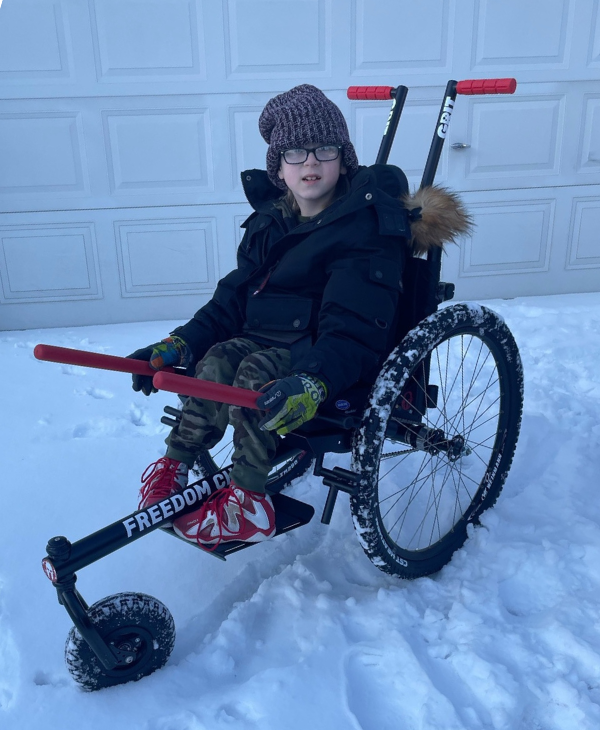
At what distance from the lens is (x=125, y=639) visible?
135cm

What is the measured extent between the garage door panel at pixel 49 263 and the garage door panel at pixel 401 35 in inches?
76.2

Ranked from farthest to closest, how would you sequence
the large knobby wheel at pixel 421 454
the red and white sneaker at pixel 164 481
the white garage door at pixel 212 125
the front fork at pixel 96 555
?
the white garage door at pixel 212 125 → the red and white sneaker at pixel 164 481 → the large knobby wheel at pixel 421 454 → the front fork at pixel 96 555

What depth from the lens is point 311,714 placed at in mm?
1263

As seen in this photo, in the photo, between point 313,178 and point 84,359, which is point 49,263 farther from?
point 84,359

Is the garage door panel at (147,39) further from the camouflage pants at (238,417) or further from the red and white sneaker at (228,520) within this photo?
the red and white sneaker at (228,520)

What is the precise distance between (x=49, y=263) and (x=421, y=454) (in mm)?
2736

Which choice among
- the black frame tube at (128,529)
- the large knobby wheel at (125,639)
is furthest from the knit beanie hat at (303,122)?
the large knobby wheel at (125,639)

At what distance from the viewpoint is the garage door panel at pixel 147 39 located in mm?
3615

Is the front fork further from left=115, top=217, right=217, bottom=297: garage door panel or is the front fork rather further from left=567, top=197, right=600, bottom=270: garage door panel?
left=567, top=197, right=600, bottom=270: garage door panel

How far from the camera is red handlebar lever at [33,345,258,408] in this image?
1.09 metres

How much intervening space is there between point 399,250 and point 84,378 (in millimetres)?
2053

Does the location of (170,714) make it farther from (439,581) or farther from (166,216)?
(166,216)

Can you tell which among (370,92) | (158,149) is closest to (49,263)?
(158,149)

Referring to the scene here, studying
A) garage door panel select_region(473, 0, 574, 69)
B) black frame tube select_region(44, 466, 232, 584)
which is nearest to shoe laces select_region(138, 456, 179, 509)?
black frame tube select_region(44, 466, 232, 584)
